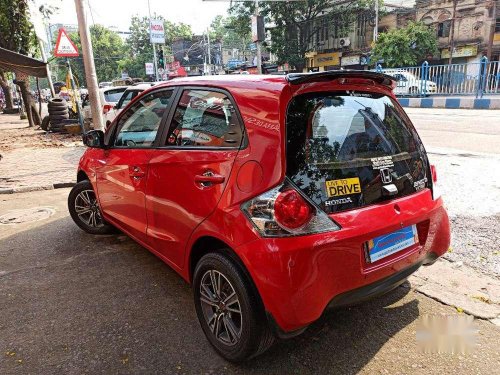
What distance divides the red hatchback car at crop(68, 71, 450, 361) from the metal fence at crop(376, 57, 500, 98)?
1549cm

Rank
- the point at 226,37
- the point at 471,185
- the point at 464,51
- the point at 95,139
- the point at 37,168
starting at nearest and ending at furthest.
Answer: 1. the point at 95,139
2. the point at 471,185
3. the point at 37,168
4. the point at 464,51
5. the point at 226,37

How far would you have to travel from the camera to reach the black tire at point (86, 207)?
4.46 meters

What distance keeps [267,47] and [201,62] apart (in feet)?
113

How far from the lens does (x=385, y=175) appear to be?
229 cm

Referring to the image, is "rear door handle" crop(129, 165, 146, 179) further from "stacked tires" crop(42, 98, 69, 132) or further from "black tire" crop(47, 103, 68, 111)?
"black tire" crop(47, 103, 68, 111)

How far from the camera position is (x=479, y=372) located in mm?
2203

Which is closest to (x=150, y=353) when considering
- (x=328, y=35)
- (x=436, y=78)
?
(x=436, y=78)

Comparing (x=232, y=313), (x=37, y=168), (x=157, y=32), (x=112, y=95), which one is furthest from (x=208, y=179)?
(x=157, y=32)

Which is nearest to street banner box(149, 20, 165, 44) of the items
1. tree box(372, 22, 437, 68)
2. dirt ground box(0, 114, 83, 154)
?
tree box(372, 22, 437, 68)

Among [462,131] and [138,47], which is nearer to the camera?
[462,131]

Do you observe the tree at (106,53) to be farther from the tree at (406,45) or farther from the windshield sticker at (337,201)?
the windshield sticker at (337,201)

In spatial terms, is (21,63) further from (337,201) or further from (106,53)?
(106,53)

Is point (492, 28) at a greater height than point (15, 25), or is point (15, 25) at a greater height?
point (492, 28)

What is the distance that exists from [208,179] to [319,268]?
840 millimetres
